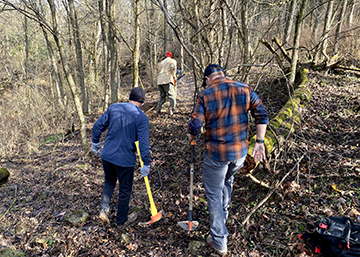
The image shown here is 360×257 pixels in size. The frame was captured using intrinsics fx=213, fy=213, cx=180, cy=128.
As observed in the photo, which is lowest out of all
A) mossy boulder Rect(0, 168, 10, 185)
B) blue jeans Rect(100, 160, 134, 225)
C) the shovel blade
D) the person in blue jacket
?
mossy boulder Rect(0, 168, 10, 185)

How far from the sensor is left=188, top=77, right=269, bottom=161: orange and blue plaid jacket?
262 cm

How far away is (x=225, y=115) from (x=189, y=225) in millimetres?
1812

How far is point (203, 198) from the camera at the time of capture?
154 inches

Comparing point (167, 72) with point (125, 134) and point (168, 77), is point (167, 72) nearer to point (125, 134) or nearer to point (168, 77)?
point (168, 77)

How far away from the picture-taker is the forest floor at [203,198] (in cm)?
294

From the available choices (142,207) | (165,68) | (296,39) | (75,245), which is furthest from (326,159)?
(165,68)

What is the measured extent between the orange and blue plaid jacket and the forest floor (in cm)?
123

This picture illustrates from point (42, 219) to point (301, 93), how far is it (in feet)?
19.5

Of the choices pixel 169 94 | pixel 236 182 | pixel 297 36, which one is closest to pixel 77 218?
pixel 236 182

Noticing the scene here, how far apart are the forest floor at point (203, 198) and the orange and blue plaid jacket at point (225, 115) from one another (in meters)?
1.23

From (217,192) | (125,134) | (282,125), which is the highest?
(125,134)

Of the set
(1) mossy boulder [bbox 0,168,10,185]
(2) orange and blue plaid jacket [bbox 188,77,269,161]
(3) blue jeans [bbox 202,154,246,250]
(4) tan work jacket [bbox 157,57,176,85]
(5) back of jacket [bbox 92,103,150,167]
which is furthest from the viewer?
(4) tan work jacket [bbox 157,57,176,85]

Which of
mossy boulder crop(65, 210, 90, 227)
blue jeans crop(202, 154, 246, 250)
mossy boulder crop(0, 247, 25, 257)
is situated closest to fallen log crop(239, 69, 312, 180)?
blue jeans crop(202, 154, 246, 250)

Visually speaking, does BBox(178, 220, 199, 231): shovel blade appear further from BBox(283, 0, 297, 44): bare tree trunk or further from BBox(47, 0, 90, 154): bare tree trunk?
BBox(283, 0, 297, 44): bare tree trunk
